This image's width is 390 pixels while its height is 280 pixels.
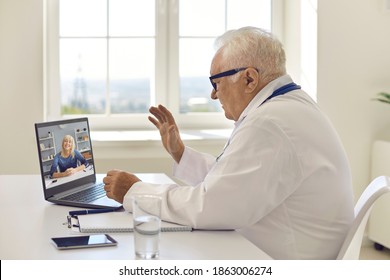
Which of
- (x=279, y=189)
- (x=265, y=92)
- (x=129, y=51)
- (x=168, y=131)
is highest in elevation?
(x=129, y=51)

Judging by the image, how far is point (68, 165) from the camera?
7.29ft

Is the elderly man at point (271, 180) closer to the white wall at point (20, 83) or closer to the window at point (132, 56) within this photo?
the white wall at point (20, 83)

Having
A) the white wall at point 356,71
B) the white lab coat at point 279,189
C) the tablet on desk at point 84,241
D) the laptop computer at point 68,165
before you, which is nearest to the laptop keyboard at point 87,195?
the laptop computer at point 68,165

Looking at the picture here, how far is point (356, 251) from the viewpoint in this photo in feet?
5.85

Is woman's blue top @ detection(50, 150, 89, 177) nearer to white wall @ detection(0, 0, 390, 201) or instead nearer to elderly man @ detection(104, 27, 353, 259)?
elderly man @ detection(104, 27, 353, 259)

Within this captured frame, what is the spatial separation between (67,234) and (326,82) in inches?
99.5

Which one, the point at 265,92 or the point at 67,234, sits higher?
the point at 265,92

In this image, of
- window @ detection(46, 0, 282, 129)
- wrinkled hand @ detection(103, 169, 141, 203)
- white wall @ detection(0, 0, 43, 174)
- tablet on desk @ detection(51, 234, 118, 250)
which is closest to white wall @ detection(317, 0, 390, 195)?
window @ detection(46, 0, 282, 129)

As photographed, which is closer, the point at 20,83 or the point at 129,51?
the point at 20,83

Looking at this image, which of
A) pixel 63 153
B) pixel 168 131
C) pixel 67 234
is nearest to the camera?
pixel 67 234

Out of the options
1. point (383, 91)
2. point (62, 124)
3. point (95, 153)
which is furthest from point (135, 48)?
point (62, 124)

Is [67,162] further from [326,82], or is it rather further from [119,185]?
[326,82]

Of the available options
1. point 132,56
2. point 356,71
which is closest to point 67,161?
point 132,56
